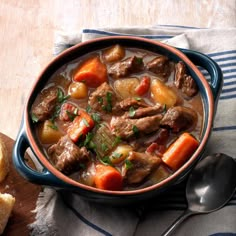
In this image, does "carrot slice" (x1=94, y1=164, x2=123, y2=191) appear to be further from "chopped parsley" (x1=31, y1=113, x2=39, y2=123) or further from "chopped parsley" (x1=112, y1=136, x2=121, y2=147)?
"chopped parsley" (x1=31, y1=113, x2=39, y2=123)

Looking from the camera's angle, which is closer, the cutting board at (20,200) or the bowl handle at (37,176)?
the bowl handle at (37,176)

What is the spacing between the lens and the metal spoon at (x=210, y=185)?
2.70 m

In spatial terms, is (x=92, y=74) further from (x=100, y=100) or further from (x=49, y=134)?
(x=49, y=134)

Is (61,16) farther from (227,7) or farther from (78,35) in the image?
(227,7)

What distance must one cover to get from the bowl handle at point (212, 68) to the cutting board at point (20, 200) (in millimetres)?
1037

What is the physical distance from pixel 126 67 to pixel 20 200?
894mm

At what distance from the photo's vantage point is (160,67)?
9.17 feet

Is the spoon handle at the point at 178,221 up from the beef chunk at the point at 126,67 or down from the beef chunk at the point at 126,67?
down

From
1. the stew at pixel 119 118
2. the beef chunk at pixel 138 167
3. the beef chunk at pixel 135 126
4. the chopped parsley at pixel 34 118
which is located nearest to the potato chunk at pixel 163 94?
the stew at pixel 119 118

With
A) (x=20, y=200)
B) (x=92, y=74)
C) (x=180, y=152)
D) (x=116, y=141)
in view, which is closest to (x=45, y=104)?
(x=92, y=74)

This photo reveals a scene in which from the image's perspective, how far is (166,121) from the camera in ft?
8.65

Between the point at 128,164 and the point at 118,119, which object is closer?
the point at 128,164

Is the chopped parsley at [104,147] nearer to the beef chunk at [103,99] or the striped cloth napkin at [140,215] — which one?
the beef chunk at [103,99]

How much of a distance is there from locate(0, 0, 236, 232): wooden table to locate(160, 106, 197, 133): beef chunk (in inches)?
41.9
